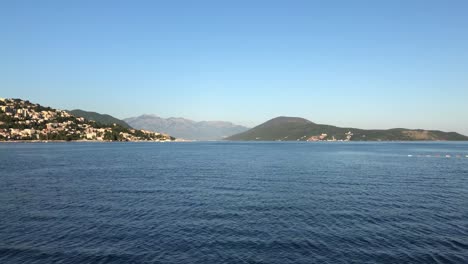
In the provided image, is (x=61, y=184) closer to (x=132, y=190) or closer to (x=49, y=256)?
(x=132, y=190)

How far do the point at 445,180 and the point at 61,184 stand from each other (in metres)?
101

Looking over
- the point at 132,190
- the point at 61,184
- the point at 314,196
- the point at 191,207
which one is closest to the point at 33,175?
the point at 61,184

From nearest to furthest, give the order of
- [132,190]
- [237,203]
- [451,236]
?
[451,236]
[237,203]
[132,190]

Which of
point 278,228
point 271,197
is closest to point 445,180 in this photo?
point 271,197

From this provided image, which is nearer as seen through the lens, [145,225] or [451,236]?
[451,236]

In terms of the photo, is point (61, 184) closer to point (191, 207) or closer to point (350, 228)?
point (191, 207)

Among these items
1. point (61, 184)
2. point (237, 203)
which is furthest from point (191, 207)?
point (61, 184)

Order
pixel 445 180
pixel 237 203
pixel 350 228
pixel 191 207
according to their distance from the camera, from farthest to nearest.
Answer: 1. pixel 445 180
2. pixel 237 203
3. pixel 191 207
4. pixel 350 228

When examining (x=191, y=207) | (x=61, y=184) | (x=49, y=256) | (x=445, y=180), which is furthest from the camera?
(x=445, y=180)

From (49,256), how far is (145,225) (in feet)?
42.4

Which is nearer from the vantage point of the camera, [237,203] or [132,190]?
[237,203]

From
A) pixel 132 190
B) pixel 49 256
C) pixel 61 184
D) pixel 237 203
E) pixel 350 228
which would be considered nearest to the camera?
pixel 49 256

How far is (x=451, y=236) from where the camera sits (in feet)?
128

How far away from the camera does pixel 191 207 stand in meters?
53.7
